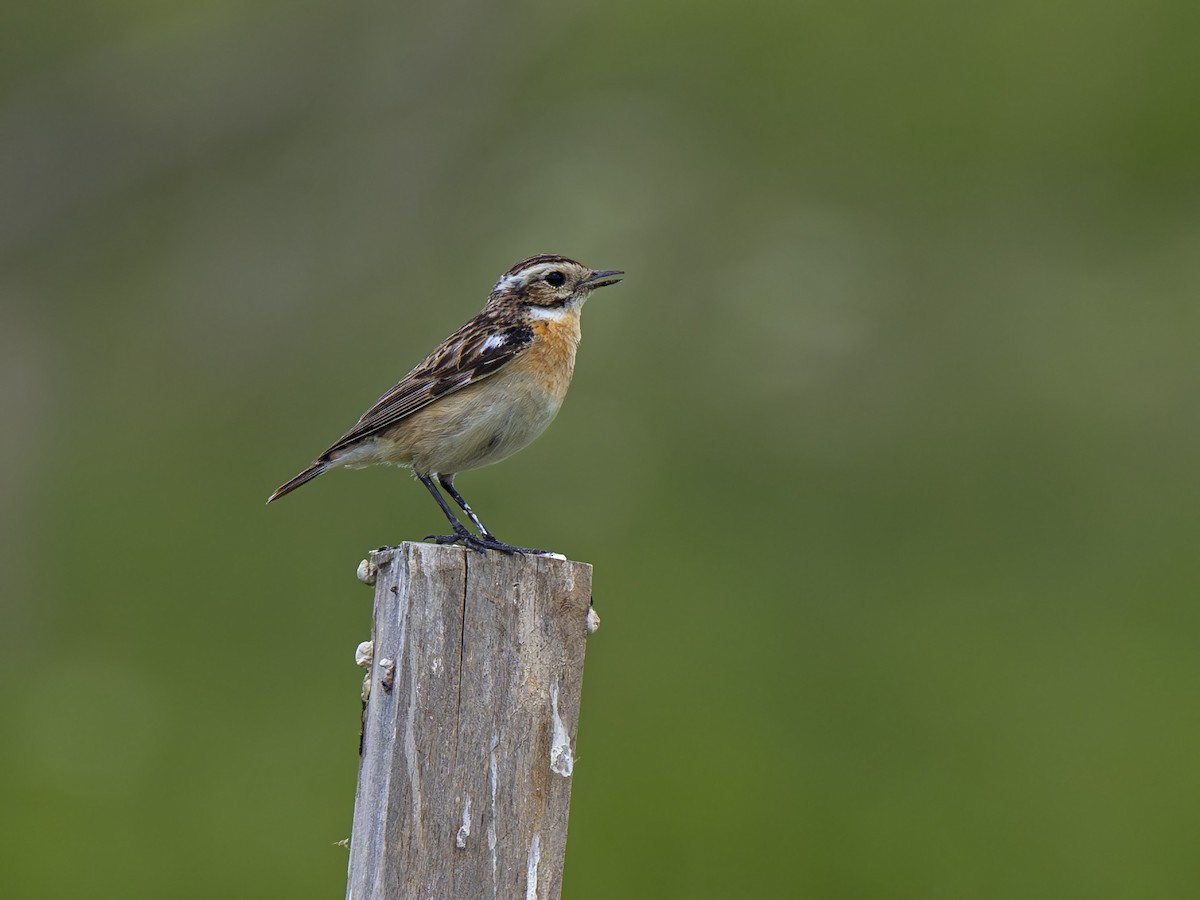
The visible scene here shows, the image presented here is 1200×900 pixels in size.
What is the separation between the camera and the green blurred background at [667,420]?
45.8 feet

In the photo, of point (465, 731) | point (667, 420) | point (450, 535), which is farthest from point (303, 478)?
point (667, 420)

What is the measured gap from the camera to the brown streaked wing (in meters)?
7.54

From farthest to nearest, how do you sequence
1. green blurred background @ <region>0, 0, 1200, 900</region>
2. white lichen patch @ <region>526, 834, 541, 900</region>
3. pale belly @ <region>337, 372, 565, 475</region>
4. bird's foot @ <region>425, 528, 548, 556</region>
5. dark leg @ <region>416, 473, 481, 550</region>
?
green blurred background @ <region>0, 0, 1200, 900</region> → pale belly @ <region>337, 372, 565, 475</region> → dark leg @ <region>416, 473, 481, 550</region> → bird's foot @ <region>425, 528, 548, 556</region> → white lichen patch @ <region>526, 834, 541, 900</region>

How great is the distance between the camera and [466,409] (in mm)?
7484

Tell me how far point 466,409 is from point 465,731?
109 inches

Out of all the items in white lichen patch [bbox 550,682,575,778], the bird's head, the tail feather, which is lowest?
white lichen patch [bbox 550,682,575,778]

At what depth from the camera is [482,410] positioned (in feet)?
24.5

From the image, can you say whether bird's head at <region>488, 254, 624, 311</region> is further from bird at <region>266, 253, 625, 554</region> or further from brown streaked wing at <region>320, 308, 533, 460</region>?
brown streaked wing at <region>320, 308, 533, 460</region>

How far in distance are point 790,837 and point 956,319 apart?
9151mm

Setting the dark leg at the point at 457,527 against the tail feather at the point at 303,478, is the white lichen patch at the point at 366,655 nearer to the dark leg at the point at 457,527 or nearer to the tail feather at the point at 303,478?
the dark leg at the point at 457,527

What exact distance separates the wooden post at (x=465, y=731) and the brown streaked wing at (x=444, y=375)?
250 centimetres

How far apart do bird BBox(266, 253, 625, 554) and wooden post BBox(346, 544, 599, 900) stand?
223 cm

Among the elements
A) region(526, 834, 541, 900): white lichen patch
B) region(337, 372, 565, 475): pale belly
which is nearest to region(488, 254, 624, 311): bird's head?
region(337, 372, 565, 475): pale belly

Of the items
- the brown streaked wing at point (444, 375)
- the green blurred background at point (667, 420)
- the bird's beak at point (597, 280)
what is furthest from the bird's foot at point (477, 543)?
the green blurred background at point (667, 420)
